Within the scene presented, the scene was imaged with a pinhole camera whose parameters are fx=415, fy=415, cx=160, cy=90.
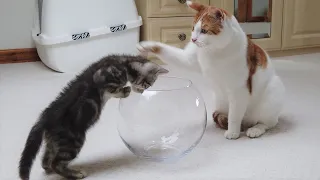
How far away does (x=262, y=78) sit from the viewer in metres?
1.31

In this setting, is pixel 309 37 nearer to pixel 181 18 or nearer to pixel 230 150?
pixel 181 18

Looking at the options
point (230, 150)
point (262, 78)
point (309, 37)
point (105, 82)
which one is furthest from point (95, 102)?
point (309, 37)

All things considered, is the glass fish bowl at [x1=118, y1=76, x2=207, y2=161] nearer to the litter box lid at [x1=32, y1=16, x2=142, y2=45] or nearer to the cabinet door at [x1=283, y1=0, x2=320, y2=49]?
the litter box lid at [x1=32, y1=16, x2=142, y2=45]

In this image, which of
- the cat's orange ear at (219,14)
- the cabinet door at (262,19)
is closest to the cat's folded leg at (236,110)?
the cat's orange ear at (219,14)

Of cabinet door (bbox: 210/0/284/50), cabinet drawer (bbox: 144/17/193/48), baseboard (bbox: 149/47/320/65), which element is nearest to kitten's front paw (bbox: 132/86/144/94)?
cabinet drawer (bbox: 144/17/193/48)

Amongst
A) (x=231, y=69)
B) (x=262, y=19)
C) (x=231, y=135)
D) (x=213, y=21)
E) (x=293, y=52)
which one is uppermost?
(x=213, y=21)

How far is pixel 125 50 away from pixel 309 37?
1.21 metres

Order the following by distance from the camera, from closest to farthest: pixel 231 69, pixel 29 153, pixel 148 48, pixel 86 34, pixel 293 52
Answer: pixel 29 153 < pixel 231 69 < pixel 148 48 < pixel 86 34 < pixel 293 52

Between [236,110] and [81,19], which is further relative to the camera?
[81,19]

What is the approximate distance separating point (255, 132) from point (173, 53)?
0.37 meters

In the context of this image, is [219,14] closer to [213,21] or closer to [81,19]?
[213,21]

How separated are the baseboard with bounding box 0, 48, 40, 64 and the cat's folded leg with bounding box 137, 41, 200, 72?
146 centimetres

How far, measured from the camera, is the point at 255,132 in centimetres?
131

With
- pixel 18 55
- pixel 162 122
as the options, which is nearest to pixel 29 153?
pixel 162 122
